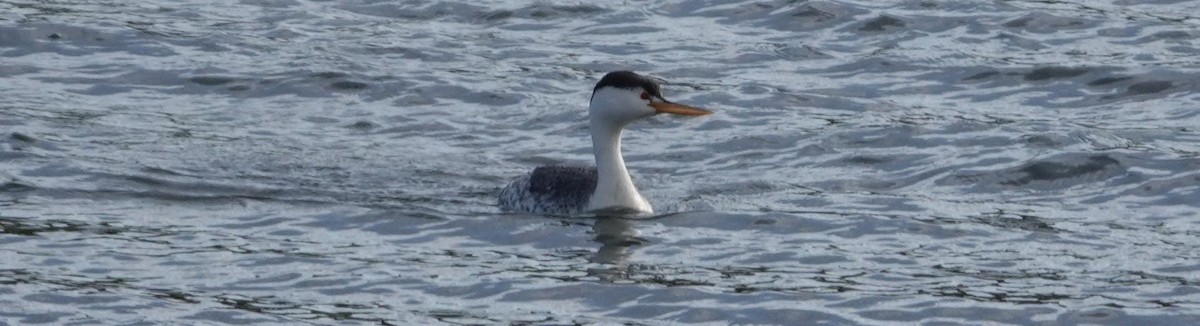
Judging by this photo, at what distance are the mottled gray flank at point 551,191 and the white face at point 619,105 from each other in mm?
429

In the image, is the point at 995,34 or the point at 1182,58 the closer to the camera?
the point at 1182,58

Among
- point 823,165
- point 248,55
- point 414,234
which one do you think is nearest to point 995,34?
point 823,165

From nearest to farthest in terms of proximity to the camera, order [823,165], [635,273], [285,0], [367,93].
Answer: [635,273], [823,165], [367,93], [285,0]

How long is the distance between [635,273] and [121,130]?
5.83m

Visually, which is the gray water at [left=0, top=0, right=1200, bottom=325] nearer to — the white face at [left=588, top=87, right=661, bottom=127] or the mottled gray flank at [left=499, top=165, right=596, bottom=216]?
the mottled gray flank at [left=499, top=165, right=596, bottom=216]

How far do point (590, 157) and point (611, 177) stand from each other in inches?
77.0

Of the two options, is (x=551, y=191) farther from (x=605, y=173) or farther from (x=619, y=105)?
(x=619, y=105)

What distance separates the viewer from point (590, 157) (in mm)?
16859

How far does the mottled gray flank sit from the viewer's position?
47.8ft

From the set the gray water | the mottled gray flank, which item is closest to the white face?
the mottled gray flank

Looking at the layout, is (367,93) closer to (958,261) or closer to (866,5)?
(866,5)

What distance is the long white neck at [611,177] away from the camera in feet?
48.6

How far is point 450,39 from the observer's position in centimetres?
2030

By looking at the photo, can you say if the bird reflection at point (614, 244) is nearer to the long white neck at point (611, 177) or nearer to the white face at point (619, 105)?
the long white neck at point (611, 177)
